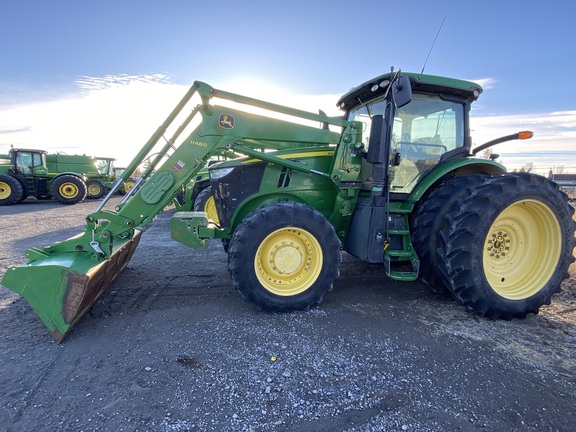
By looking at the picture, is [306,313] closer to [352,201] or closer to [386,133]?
[352,201]

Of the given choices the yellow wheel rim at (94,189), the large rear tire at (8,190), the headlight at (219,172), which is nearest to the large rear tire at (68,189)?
the large rear tire at (8,190)

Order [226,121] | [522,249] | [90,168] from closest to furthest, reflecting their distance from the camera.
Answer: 1. [226,121]
2. [522,249]
3. [90,168]

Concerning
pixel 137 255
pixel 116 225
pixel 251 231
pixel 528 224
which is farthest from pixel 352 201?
pixel 137 255

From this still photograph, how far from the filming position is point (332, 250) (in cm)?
351

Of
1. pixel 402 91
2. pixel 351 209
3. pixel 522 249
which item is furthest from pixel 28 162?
pixel 522 249

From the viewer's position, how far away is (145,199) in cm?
349

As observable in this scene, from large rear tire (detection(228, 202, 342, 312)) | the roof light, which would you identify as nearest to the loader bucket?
large rear tire (detection(228, 202, 342, 312))

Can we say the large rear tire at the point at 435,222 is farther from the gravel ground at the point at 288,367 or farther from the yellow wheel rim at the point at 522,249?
the yellow wheel rim at the point at 522,249

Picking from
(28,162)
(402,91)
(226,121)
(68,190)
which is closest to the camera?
(402,91)

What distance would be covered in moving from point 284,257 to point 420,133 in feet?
7.51

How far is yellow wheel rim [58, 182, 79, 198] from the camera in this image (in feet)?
53.0

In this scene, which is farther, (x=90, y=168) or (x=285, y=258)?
(x=90, y=168)

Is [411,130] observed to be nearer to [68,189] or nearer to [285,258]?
[285,258]

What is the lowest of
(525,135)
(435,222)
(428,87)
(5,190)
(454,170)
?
(5,190)
